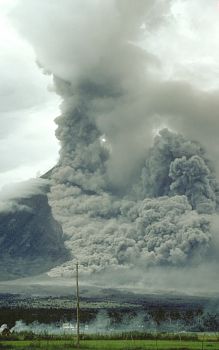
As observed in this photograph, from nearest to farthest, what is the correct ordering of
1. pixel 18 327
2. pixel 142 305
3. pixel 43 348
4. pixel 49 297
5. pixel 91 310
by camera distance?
pixel 43 348 → pixel 18 327 → pixel 91 310 → pixel 142 305 → pixel 49 297

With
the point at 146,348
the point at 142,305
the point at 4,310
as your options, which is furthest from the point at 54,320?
the point at 146,348

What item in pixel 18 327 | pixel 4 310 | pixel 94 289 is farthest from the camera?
pixel 94 289

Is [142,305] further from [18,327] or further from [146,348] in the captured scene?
[146,348]

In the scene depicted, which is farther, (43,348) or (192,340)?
(192,340)

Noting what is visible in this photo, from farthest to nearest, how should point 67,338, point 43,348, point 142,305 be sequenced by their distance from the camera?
point 142,305 < point 67,338 < point 43,348

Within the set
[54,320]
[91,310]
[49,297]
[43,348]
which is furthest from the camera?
[49,297]

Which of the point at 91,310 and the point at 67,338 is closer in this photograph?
the point at 67,338

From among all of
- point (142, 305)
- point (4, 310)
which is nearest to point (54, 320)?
point (4, 310)

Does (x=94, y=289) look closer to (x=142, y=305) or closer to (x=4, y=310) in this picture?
(x=142, y=305)
